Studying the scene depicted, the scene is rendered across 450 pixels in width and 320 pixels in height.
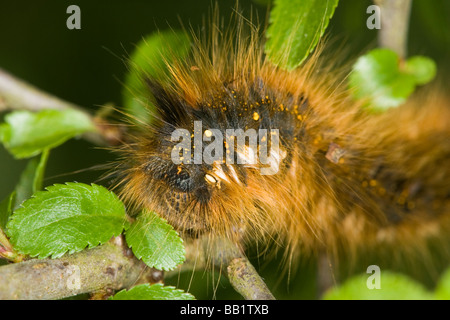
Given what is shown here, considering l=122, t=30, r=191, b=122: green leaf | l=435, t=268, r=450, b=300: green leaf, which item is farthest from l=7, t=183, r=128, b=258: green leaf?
l=435, t=268, r=450, b=300: green leaf

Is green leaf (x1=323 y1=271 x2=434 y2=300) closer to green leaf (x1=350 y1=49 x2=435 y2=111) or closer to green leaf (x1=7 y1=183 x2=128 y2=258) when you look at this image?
green leaf (x1=7 y1=183 x2=128 y2=258)

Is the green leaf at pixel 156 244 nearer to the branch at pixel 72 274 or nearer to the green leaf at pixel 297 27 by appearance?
the branch at pixel 72 274

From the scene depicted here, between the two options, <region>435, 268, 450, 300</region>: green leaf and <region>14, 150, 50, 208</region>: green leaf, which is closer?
<region>435, 268, 450, 300</region>: green leaf

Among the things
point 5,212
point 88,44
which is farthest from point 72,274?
point 88,44

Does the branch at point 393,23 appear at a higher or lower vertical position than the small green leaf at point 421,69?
higher

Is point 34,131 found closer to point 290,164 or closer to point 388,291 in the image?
point 290,164

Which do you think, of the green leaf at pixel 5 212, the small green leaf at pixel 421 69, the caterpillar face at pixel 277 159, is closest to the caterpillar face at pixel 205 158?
the caterpillar face at pixel 277 159
